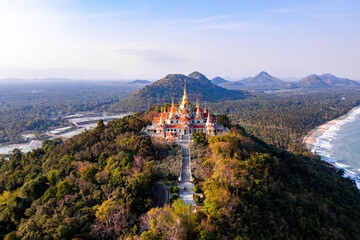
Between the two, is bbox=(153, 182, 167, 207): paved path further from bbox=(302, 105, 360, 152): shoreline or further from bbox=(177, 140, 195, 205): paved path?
bbox=(302, 105, 360, 152): shoreline

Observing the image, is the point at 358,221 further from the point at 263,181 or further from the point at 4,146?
the point at 4,146

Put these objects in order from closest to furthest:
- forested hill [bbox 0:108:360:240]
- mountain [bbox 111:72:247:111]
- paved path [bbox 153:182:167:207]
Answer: forested hill [bbox 0:108:360:240], paved path [bbox 153:182:167:207], mountain [bbox 111:72:247:111]

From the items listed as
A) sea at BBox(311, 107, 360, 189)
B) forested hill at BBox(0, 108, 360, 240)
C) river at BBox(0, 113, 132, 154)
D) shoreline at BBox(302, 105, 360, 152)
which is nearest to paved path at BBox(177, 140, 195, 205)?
forested hill at BBox(0, 108, 360, 240)

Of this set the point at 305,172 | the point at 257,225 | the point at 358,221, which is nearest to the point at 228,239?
the point at 257,225

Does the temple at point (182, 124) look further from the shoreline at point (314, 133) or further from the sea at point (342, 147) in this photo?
the shoreline at point (314, 133)

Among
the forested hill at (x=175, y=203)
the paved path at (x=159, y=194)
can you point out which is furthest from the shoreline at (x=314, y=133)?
the paved path at (x=159, y=194)

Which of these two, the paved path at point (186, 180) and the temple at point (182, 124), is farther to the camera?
the temple at point (182, 124)
